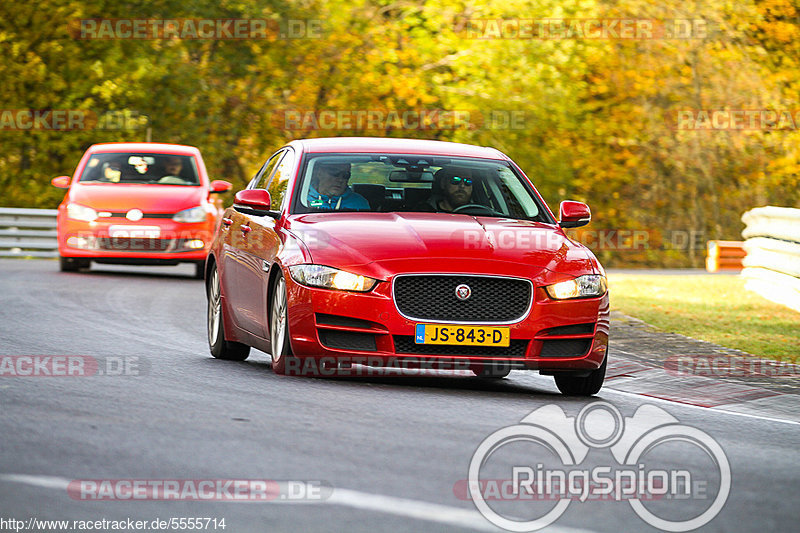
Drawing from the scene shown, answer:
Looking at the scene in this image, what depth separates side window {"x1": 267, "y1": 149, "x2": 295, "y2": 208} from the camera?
10930 mm

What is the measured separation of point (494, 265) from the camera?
9500mm

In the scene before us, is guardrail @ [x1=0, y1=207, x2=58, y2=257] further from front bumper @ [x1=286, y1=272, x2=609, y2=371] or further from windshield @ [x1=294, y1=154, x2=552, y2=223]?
front bumper @ [x1=286, y1=272, x2=609, y2=371]

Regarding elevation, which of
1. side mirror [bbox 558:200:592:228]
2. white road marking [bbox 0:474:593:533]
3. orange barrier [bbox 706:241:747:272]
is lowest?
orange barrier [bbox 706:241:747:272]

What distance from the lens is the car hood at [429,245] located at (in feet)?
31.0

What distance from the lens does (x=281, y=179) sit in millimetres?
11188

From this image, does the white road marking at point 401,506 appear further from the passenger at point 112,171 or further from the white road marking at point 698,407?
the passenger at point 112,171

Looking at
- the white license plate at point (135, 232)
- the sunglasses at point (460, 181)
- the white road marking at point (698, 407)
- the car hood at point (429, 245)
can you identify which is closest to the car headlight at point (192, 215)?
the white license plate at point (135, 232)

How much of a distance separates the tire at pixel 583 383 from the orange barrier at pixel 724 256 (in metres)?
26.1

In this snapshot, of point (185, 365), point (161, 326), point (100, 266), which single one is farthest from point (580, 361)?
point (100, 266)

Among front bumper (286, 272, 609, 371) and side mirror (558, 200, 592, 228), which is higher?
side mirror (558, 200, 592, 228)

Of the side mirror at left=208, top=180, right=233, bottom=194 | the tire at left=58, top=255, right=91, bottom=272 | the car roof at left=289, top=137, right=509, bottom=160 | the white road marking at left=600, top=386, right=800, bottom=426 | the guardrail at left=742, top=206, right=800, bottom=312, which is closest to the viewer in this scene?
the white road marking at left=600, top=386, right=800, bottom=426

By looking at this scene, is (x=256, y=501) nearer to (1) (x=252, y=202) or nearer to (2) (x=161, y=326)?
(1) (x=252, y=202)

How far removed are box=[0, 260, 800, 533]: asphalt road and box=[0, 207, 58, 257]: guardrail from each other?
18731 mm

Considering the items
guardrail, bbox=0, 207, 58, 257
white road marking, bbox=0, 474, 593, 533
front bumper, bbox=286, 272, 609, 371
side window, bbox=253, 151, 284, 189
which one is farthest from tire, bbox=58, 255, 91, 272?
white road marking, bbox=0, 474, 593, 533
